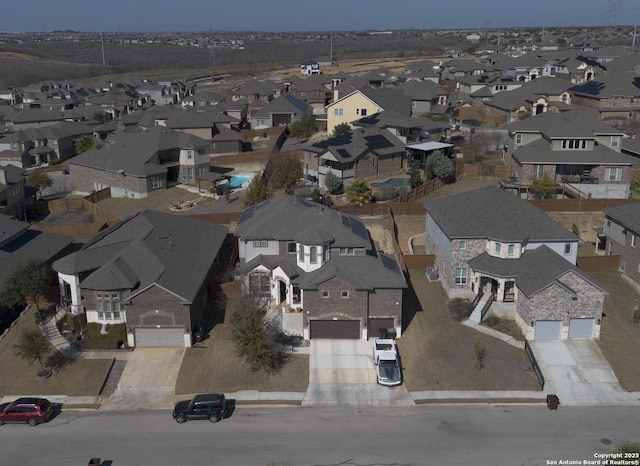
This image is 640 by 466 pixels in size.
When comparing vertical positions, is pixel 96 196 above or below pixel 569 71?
below

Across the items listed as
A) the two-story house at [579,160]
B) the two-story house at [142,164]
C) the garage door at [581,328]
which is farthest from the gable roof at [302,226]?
the two-story house at [142,164]

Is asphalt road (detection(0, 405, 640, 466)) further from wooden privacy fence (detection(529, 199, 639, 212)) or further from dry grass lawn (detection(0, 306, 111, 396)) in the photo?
wooden privacy fence (detection(529, 199, 639, 212))

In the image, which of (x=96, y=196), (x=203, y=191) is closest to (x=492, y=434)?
(x=203, y=191)

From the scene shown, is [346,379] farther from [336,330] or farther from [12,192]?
[12,192]

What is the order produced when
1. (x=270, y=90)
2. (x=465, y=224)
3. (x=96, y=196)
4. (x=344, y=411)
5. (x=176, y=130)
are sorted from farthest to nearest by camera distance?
(x=270, y=90)
(x=176, y=130)
(x=96, y=196)
(x=465, y=224)
(x=344, y=411)

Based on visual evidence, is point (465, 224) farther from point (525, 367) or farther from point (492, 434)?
point (492, 434)

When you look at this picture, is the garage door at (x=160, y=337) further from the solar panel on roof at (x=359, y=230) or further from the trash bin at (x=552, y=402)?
the trash bin at (x=552, y=402)

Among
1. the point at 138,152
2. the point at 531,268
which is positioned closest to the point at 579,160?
the point at 531,268
